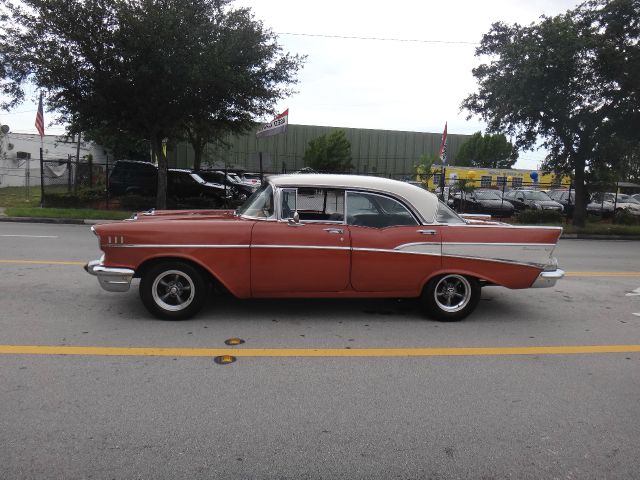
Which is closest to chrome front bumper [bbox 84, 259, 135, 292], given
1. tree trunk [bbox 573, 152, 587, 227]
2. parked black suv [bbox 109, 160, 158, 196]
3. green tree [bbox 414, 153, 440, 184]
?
parked black suv [bbox 109, 160, 158, 196]

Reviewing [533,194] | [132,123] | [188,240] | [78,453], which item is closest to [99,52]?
[132,123]

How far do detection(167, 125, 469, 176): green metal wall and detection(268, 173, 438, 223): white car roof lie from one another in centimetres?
6243

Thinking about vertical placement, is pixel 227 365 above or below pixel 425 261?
below

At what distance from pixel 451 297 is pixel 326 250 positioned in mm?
1565

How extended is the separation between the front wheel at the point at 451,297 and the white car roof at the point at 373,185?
72cm

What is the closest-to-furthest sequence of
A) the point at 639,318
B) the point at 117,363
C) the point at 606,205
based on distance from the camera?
the point at 117,363, the point at 639,318, the point at 606,205

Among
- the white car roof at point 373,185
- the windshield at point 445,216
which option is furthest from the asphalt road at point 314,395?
the white car roof at point 373,185

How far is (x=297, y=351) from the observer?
4480 mm

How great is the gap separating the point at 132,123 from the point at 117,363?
49.3 ft

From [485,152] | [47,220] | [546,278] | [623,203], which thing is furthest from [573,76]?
[485,152]

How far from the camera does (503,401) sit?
3633 millimetres

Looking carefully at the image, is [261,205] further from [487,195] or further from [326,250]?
[487,195]

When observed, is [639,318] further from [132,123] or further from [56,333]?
[132,123]

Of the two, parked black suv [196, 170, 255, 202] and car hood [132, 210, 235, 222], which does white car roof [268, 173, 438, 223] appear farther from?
parked black suv [196, 170, 255, 202]
